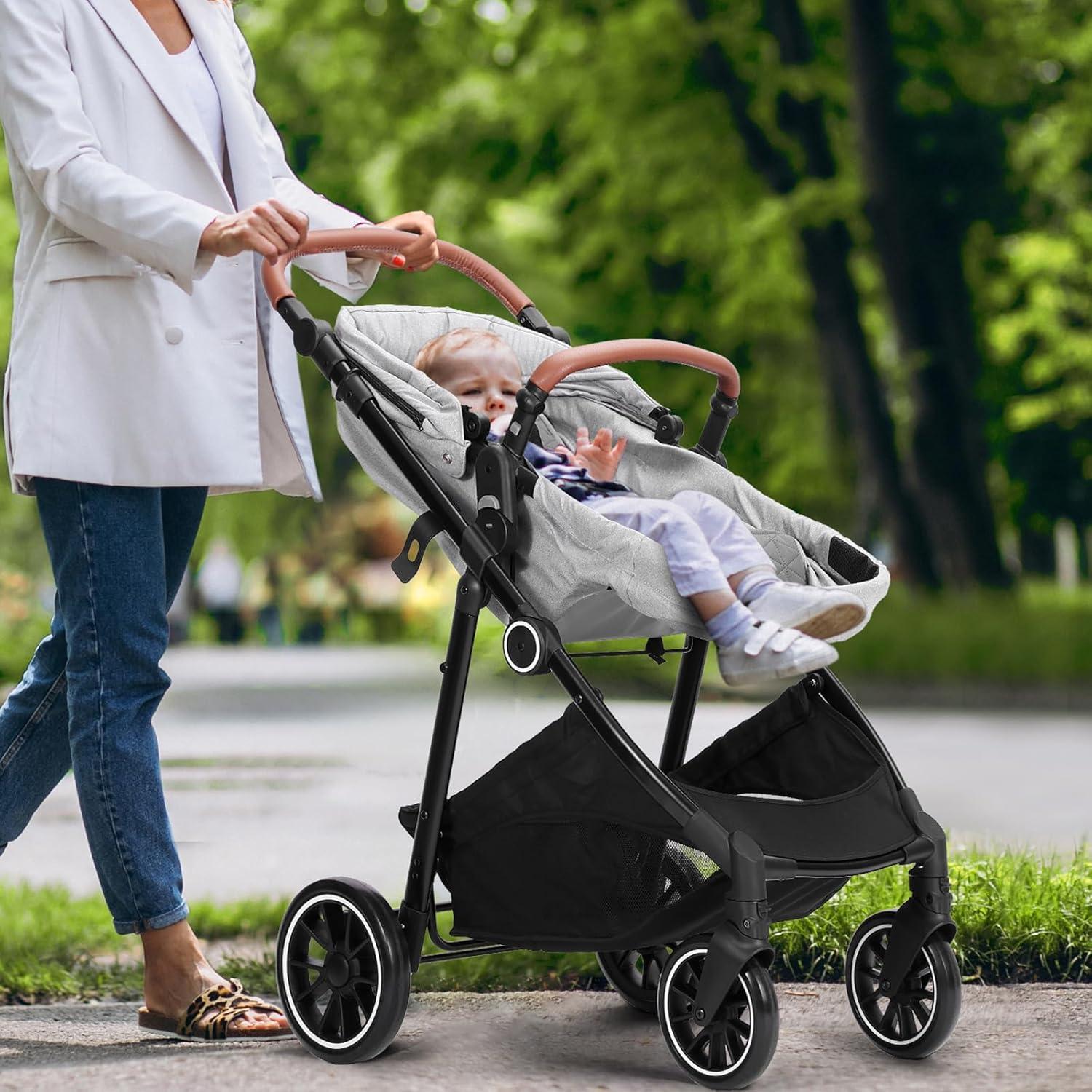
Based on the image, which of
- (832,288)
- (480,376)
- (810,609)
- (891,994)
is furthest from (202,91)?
(832,288)

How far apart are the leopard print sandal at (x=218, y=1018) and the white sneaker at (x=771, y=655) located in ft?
3.80

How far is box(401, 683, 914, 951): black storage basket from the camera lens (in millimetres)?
2963

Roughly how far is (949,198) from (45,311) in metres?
12.4

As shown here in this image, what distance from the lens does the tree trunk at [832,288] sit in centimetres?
1372

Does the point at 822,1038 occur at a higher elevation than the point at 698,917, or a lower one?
lower

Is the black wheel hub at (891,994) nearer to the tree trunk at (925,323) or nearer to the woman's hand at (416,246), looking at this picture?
the woman's hand at (416,246)

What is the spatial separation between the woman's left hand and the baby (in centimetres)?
21

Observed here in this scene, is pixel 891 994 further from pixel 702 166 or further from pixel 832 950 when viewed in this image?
pixel 702 166

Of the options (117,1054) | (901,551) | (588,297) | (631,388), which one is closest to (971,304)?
(901,551)

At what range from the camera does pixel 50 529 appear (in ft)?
10.9

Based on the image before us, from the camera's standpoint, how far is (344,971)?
319 centimetres

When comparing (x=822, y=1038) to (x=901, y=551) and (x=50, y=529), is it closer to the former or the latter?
(x=50, y=529)

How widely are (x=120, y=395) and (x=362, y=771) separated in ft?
16.8

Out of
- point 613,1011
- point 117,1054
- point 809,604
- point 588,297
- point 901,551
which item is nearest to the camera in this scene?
point 809,604
